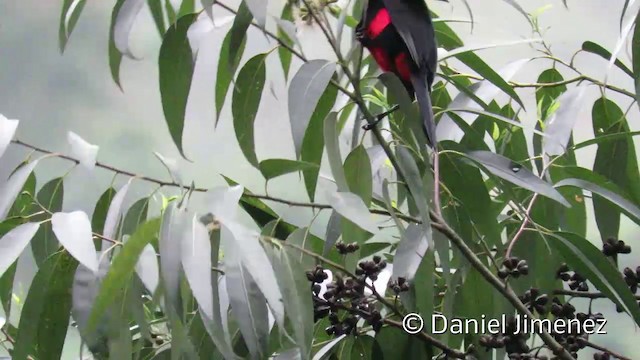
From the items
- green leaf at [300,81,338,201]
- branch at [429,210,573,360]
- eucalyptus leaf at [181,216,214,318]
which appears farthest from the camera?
green leaf at [300,81,338,201]

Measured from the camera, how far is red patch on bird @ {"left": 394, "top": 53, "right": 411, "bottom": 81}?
0.86 meters

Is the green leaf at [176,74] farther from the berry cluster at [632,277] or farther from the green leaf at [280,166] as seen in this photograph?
the berry cluster at [632,277]

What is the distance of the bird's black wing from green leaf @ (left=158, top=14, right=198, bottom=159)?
0.19 meters

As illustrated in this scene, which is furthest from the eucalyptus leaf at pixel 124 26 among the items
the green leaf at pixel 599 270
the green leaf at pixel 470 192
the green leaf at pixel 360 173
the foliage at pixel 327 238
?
the green leaf at pixel 599 270

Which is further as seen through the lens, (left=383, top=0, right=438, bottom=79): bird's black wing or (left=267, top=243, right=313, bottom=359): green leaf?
(left=383, top=0, right=438, bottom=79): bird's black wing

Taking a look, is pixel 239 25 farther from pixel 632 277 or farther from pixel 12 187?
pixel 632 277

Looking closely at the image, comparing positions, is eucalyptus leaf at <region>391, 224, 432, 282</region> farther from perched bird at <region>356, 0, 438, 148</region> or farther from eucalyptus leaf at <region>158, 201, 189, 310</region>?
eucalyptus leaf at <region>158, 201, 189, 310</region>

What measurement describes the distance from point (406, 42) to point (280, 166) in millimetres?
160

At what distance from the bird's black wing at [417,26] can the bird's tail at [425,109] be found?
0.01 metres

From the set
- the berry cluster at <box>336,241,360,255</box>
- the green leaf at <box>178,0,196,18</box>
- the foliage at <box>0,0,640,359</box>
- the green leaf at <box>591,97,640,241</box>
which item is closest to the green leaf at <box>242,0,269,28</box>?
the foliage at <box>0,0,640,359</box>

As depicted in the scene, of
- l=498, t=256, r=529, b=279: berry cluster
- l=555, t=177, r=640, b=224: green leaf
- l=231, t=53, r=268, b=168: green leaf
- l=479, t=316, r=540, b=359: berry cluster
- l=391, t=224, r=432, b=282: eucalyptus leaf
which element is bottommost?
l=479, t=316, r=540, b=359: berry cluster

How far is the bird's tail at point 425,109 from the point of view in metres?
0.74

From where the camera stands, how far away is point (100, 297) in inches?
24.2

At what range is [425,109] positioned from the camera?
0.76 meters
